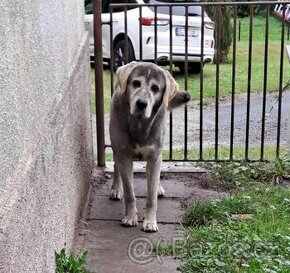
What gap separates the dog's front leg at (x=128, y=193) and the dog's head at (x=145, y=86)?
1.60ft

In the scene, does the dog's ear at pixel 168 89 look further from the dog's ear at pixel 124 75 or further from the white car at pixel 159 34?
the white car at pixel 159 34

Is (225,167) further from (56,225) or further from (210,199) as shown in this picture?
(56,225)

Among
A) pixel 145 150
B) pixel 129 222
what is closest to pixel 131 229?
pixel 129 222

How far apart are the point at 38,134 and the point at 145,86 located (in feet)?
5.48

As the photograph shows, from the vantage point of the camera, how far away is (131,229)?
510 cm

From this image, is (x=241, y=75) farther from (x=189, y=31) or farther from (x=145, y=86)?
(x=145, y=86)

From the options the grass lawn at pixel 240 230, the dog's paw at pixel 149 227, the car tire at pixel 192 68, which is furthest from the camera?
the car tire at pixel 192 68

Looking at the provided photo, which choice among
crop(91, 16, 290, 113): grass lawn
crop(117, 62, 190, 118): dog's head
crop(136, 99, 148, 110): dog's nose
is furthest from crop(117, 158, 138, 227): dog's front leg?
crop(91, 16, 290, 113): grass lawn

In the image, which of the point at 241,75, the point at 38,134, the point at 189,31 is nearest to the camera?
the point at 38,134

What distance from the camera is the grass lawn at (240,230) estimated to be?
4.24 m

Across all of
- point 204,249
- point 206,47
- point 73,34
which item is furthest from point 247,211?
point 206,47

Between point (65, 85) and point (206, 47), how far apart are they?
10659 mm

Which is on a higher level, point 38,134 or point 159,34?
point 38,134

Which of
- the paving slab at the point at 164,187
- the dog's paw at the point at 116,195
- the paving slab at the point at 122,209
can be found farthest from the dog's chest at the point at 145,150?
the paving slab at the point at 164,187
